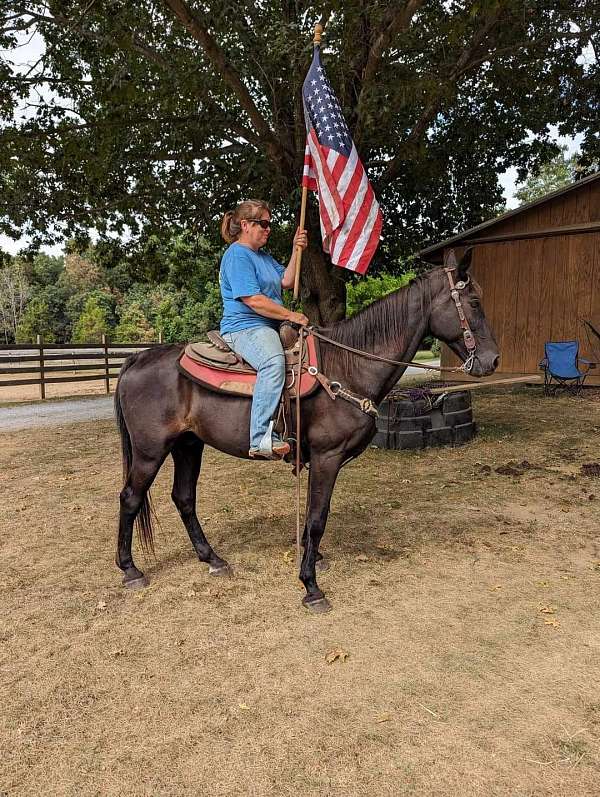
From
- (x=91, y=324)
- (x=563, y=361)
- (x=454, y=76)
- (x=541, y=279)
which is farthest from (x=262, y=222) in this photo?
(x=91, y=324)

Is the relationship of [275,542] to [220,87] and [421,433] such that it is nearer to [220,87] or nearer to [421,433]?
[421,433]

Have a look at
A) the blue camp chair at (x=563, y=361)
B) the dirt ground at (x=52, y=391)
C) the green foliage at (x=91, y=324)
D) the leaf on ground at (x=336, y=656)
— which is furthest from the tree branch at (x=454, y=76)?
the green foliage at (x=91, y=324)

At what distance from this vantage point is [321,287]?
1048 cm

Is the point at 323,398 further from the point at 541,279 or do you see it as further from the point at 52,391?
the point at 52,391

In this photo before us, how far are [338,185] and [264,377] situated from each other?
1569 millimetres

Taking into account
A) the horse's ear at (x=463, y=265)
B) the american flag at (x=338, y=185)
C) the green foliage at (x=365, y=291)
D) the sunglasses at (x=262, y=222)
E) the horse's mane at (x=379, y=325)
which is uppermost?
the green foliage at (x=365, y=291)

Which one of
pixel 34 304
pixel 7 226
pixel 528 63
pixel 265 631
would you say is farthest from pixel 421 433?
pixel 34 304

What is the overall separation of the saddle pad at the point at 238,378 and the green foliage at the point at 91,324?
122 ft

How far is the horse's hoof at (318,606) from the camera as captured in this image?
11.6 feet

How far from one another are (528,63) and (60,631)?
11.6 meters

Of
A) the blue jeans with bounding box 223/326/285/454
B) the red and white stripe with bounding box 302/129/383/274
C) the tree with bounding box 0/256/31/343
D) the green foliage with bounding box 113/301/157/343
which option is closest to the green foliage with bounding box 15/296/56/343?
the tree with bounding box 0/256/31/343

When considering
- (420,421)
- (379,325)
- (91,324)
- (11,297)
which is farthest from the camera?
(11,297)

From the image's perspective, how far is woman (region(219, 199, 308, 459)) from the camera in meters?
3.56

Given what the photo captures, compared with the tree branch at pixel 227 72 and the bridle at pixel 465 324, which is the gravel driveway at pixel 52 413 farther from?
the bridle at pixel 465 324
